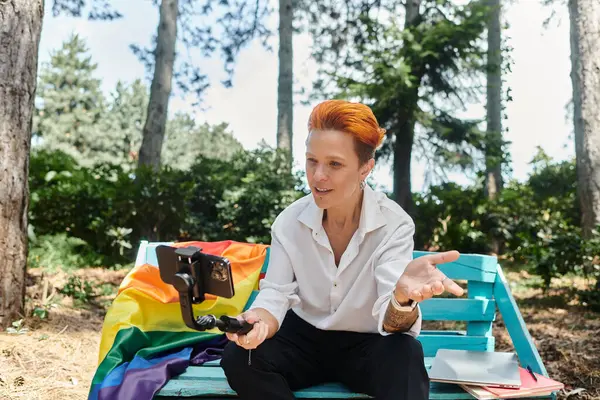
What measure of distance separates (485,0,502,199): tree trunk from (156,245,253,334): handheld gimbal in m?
8.86

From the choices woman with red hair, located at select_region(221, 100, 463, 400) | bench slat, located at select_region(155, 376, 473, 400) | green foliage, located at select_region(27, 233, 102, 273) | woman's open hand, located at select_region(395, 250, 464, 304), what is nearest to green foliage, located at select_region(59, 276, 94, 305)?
green foliage, located at select_region(27, 233, 102, 273)

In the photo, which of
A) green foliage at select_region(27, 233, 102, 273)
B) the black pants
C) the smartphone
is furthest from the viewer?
green foliage at select_region(27, 233, 102, 273)

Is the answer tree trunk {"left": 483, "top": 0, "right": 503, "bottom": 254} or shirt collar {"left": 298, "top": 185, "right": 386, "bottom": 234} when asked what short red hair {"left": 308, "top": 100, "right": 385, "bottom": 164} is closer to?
shirt collar {"left": 298, "top": 185, "right": 386, "bottom": 234}

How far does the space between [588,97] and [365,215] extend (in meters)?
5.54

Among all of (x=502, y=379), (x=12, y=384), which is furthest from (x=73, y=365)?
(x=502, y=379)

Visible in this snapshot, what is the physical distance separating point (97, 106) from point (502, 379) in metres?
29.5

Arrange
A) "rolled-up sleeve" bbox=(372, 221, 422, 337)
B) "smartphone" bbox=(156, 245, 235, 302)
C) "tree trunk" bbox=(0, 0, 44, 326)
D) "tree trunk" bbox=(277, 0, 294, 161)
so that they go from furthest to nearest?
"tree trunk" bbox=(277, 0, 294, 161)
"tree trunk" bbox=(0, 0, 44, 326)
"rolled-up sleeve" bbox=(372, 221, 422, 337)
"smartphone" bbox=(156, 245, 235, 302)

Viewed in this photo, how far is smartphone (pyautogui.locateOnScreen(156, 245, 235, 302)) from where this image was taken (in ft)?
5.41

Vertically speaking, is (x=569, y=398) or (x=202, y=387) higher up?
(x=202, y=387)

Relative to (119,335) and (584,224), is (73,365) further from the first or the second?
(584,224)

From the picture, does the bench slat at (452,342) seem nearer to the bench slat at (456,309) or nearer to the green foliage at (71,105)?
the bench slat at (456,309)

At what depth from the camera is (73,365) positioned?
388cm

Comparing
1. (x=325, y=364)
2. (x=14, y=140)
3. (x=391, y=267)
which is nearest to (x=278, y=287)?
(x=325, y=364)

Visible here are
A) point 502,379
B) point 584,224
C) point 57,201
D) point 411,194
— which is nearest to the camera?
point 502,379
